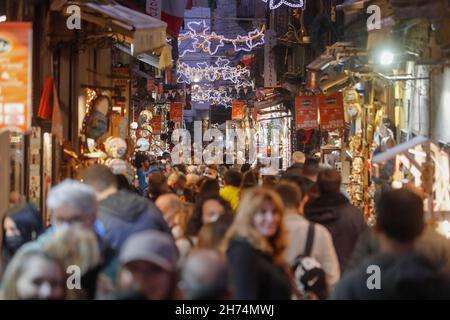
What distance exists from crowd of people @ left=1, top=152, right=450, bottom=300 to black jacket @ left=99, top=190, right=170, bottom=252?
11 mm

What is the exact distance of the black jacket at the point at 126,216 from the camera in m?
8.51

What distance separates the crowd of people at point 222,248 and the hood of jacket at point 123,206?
0.01 meters

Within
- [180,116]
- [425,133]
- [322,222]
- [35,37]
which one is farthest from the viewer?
[180,116]

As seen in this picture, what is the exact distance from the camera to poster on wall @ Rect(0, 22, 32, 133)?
9.88m

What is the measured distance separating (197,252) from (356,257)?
2.63 m

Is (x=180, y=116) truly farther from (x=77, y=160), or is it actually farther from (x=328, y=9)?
(x=77, y=160)

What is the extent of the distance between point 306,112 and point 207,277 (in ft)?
77.7

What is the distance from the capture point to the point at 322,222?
10.2m

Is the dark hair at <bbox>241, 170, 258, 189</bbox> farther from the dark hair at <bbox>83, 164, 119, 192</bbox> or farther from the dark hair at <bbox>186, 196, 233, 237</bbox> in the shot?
the dark hair at <bbox>83, 164, 119, 192</bbox>

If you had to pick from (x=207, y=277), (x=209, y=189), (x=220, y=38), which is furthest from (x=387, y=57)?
(x=220, y=38)

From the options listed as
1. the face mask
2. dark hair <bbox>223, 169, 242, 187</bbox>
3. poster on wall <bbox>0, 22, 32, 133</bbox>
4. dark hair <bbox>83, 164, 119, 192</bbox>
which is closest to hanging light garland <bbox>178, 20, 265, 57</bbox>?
dark hair <bbox>223, 169, 242, 187</bbox>

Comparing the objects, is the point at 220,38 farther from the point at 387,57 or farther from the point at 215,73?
the point at 387,57
